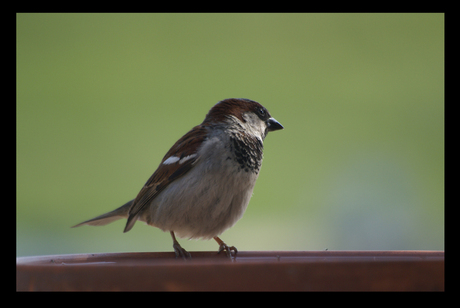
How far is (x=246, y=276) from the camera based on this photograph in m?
0.76

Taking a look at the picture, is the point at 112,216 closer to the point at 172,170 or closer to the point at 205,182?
the point at 172,170

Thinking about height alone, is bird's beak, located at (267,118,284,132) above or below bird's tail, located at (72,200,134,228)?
above

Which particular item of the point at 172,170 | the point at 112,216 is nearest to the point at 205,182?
the point at 172,170

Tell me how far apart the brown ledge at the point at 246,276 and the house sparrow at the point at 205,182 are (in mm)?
640

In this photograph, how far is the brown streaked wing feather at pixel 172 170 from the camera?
154cm

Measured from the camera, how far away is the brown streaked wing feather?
5.07ft

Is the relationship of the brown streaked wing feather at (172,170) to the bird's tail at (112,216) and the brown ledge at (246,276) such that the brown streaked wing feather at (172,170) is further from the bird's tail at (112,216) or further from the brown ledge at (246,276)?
the brown ledge at (246,276)

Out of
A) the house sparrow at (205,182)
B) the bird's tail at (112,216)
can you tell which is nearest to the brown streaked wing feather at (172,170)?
the house sparrow at (205,182)

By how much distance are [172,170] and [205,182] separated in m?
0.16

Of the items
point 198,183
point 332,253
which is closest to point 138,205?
point 198,183

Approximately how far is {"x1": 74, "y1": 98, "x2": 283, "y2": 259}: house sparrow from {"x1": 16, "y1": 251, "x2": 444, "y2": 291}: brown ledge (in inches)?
25.2

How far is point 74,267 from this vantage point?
77cm

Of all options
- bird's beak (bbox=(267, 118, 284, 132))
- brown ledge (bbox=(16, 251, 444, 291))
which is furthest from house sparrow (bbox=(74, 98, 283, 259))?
brown ledge (bbox=(16, 251, 444, 291))

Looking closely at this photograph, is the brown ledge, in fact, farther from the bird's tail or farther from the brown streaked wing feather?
the bird's tail
